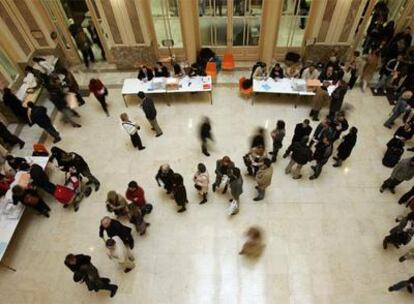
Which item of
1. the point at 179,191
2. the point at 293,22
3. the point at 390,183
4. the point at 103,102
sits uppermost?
the point at 293,22

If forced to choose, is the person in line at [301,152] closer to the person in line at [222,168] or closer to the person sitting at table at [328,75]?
the person in line at [222,168]

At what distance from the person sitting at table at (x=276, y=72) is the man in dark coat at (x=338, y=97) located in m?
1.55

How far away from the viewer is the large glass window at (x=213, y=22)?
9609mm

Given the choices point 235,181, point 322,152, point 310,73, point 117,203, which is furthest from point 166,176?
point 310,73

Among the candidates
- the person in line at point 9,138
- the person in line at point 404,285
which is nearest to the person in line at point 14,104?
the person in line at point 9,138

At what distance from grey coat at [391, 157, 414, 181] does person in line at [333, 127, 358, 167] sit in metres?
0.97

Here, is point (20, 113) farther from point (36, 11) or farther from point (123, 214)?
point (123, 214)

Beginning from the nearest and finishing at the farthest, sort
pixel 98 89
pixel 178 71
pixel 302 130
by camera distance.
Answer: pixel 302 130 < pixel 98 89 < pixel 178 71

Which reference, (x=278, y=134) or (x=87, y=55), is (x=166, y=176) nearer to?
(x=278, y=134)

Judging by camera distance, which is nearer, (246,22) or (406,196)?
(406,196)

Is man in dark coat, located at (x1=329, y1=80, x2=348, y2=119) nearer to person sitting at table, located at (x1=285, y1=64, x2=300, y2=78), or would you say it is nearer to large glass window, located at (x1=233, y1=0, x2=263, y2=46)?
person sitting at table, located at (x1=285, y1=64, x2=300, y2=78)

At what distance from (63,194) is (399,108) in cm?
823

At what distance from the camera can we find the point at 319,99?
8.32 meters

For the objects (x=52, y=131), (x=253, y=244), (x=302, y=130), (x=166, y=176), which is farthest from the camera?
(x=52, y=131)
